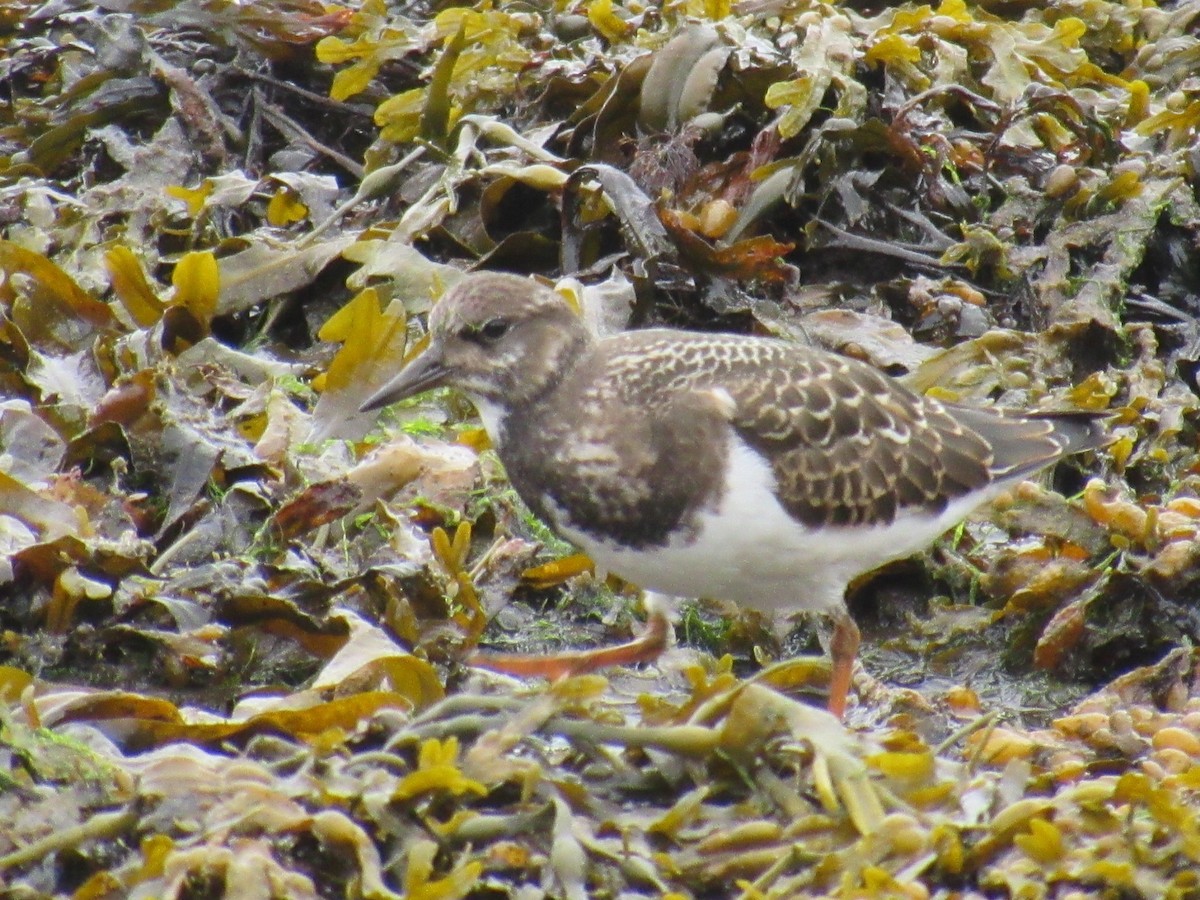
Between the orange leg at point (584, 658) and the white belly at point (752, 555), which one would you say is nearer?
the white belly at point (752, 555)

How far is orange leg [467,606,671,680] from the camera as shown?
3.10 metres

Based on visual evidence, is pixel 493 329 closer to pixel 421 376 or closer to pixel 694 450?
pixel 421 376

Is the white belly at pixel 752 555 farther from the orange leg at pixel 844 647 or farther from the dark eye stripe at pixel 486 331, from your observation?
the dark eye stripe at pixel 486 331

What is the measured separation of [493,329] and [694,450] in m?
0.44

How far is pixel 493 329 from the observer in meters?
2.97

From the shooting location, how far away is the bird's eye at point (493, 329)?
116 inches

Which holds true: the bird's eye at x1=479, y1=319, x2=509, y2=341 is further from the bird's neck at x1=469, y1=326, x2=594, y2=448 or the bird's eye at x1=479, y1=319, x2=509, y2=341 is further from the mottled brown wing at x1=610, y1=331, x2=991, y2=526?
the mottled brown wing at x1=610, y1=331, x2=991, y2=526

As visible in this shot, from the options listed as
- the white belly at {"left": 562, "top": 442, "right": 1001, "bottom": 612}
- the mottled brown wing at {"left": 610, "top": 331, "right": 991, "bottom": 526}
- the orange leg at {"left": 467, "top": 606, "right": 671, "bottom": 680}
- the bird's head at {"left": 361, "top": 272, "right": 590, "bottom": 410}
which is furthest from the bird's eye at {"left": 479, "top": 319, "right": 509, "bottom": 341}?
the orange leg at {"left": 467, "top": 606, "right": 671, "bottom": 680}

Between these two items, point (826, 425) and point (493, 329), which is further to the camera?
point (826, 425)

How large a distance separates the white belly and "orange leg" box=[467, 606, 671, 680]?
0.23 metres

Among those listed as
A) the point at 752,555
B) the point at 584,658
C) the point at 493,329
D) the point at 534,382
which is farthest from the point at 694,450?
the point at 584,658

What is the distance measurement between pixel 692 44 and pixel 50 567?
82.1 inches

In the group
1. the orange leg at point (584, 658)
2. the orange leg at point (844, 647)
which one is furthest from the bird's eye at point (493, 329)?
the orange leg at point (844, 647)

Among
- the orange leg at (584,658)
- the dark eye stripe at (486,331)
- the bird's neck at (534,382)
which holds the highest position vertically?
the dark eye stripe at (486,331)
